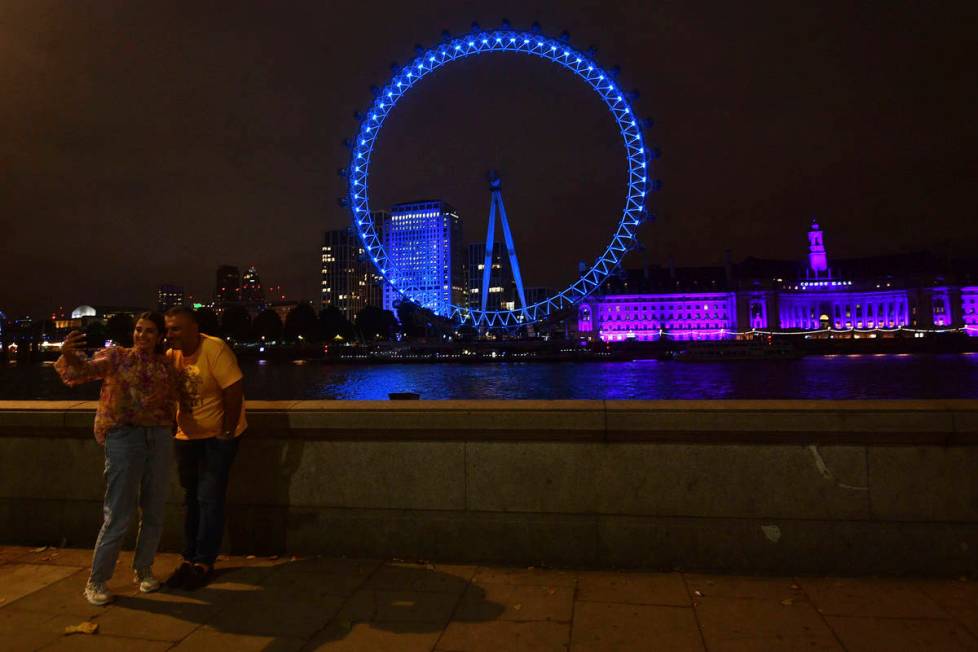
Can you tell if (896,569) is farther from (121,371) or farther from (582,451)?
(121,371)

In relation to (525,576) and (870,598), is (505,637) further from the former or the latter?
(870,598)

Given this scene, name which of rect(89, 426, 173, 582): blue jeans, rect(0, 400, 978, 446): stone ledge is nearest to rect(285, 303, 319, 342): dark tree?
rect(0, 400, 978, 446): stone ledge

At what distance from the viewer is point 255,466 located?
6441 mm

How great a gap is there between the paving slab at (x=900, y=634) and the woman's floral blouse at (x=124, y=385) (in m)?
4.93

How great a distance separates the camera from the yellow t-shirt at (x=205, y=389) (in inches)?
225

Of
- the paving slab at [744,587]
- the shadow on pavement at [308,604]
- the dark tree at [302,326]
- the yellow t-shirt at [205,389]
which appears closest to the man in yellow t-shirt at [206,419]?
the yellow t-shirt at [205,389]

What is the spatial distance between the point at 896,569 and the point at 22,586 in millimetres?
6632

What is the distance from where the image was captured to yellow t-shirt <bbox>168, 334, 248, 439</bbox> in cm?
572

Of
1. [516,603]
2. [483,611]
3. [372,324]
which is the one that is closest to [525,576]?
[516,603]

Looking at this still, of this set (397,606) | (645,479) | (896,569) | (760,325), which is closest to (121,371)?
(397,606)

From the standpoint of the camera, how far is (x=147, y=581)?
18.0ft

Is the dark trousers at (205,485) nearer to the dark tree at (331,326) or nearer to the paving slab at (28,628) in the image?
the paving slab at (28,628)

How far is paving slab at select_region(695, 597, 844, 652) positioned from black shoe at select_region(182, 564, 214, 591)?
364cm

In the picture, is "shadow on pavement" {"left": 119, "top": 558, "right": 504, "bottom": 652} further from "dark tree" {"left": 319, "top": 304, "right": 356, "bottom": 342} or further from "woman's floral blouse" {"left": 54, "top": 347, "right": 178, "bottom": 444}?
"dark tree" {"left": 319, "top": 304, "right": 356, "bottom": 342}
